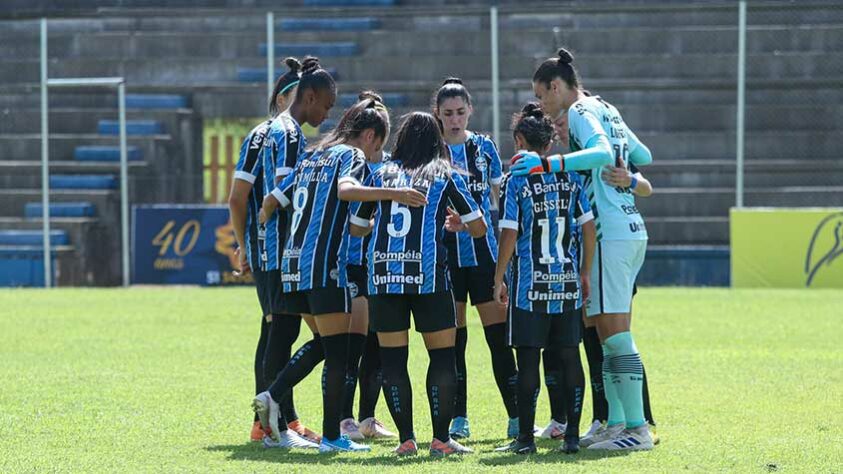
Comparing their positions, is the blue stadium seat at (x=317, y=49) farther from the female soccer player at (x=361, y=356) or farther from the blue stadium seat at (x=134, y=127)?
the female soccer player at (x=361, y=356)

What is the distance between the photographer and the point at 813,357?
11.8 m

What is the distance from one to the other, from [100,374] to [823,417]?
5.34 m

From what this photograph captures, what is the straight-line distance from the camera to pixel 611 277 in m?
7.60

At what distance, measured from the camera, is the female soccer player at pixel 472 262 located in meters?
8.17

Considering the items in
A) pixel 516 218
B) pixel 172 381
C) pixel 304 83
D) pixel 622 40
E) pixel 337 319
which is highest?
pixel 622 40

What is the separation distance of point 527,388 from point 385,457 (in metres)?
0.80

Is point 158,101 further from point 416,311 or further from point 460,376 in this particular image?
point 416,311

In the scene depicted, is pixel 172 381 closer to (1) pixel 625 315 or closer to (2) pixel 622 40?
(1) pixel 625 315

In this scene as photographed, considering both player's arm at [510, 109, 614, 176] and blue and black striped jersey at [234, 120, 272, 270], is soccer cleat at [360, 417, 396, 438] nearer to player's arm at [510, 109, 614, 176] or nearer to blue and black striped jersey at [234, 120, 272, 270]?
blue and black striped jersey at [234, 120, 272, 270]

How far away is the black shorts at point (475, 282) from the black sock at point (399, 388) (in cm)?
96

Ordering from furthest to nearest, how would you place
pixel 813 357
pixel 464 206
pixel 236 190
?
pixel 813 357
pixel 236 190
pixel 464 206

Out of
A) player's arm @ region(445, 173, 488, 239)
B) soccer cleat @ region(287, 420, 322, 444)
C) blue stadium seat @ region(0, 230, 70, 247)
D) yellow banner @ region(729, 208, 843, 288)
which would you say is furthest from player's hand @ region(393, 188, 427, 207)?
blue stadium seat @ region(0, 230, 70, 247)

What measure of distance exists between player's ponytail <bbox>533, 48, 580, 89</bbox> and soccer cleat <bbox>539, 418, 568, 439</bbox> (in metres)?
1.88

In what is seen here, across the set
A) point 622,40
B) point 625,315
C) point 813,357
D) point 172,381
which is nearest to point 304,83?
point 625,315
